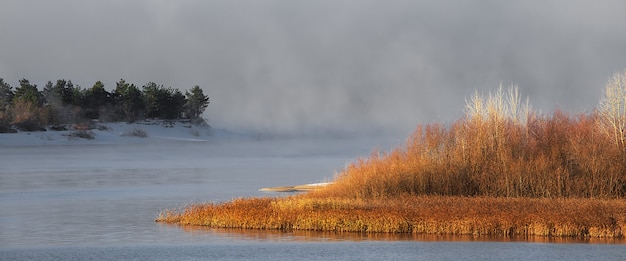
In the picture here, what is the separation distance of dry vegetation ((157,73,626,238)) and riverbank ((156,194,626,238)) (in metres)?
0.03

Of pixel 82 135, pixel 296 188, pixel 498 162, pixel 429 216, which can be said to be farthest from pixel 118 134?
pixel 429 216

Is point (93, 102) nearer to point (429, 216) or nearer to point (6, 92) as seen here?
point (6, 92)

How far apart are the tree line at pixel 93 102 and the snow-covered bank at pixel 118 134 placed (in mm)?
1316

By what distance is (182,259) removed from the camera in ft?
90.0

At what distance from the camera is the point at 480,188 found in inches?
1692

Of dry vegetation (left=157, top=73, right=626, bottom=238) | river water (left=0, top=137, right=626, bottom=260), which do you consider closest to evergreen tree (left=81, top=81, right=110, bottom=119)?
river water (left=0, top=137, right=626, bottom=260)

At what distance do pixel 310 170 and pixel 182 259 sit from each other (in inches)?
1794

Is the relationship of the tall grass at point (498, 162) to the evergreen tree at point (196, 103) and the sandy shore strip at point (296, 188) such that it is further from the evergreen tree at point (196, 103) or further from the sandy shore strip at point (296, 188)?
the evergreen tree at point (196, 103)

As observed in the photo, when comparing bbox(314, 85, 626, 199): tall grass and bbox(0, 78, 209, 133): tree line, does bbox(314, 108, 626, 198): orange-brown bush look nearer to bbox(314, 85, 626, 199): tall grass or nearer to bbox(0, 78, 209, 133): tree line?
bbox(314, 85, 626, 199): tall grass

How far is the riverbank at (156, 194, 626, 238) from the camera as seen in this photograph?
31812 mm

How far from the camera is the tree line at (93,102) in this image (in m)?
143

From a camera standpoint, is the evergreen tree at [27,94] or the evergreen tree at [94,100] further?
the evergreen tree at [94,100]

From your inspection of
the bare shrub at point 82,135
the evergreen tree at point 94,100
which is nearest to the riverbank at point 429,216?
the bare shrub at point 82,135

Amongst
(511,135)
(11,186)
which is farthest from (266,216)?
(11,186)
